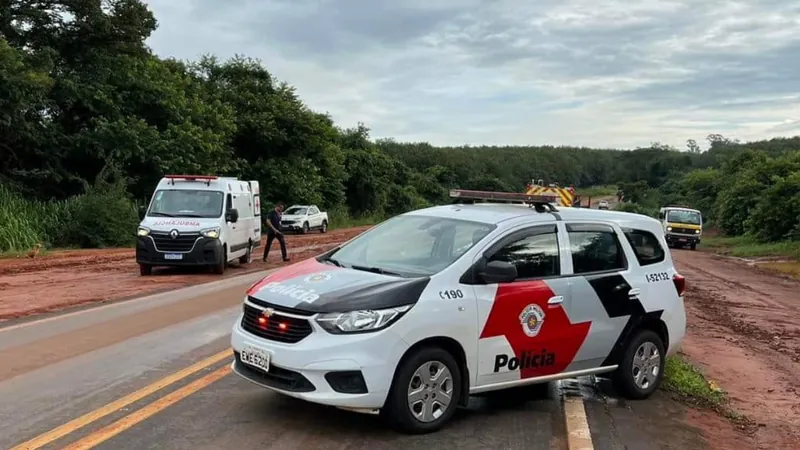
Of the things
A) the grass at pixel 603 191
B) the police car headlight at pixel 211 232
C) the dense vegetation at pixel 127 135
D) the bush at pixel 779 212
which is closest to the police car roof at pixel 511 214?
the police car headlight at pixel 211 232

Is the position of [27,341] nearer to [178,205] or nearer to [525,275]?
[525,275]

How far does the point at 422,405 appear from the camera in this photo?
5652mm

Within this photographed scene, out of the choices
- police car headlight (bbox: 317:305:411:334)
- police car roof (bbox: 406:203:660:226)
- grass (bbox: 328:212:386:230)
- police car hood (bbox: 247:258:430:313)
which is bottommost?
grass (bbox: 328:212:386:230)

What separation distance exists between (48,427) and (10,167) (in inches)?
1070

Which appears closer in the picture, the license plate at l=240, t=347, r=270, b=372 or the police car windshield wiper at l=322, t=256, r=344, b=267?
the license plate at l=240, t=347, r=270, b=372

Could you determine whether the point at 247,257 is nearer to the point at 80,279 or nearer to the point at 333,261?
the point at 80,279

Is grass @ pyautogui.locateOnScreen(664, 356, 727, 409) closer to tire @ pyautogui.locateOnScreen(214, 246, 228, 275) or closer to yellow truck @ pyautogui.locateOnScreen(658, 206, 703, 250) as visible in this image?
tire @ pyautogui.locateOnScreen(214, 246, 228, 275)

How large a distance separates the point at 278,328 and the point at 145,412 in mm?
1352

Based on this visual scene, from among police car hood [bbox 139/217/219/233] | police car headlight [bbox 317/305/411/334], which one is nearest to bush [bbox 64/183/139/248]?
police car hood [bbox 139/217/219/233]

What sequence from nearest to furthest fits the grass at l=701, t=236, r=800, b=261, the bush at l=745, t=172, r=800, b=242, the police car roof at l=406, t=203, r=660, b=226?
the police car roof at l=406, t=203, r=660, b=226, the grass at l=701, t=236, r=800, b=261, the bush at l=745, t=172, r=800, b=242

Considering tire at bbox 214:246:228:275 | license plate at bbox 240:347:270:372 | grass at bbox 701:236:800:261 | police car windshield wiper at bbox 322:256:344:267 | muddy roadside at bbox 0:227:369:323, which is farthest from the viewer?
grass at bbox 701:236:800:261

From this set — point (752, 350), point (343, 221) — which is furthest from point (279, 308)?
point (343, 221)

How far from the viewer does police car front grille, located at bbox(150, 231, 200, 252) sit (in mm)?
16969

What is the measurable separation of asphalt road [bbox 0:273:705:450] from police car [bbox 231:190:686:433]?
0.32 meters
